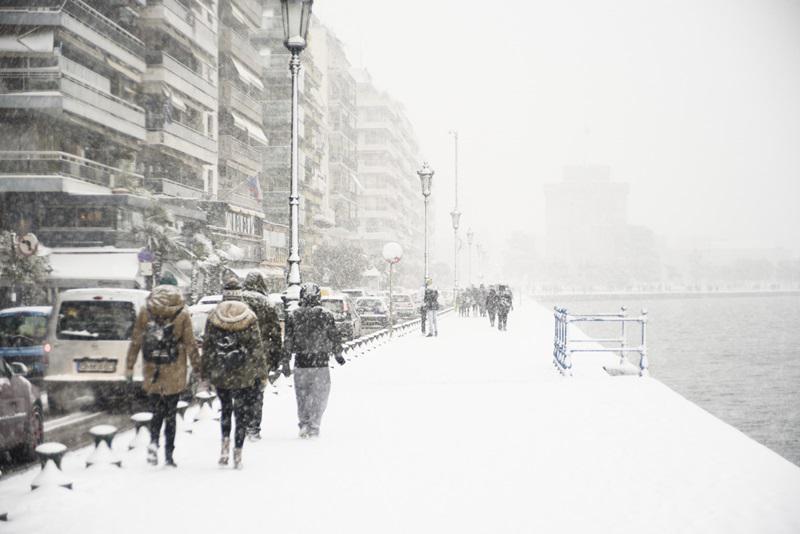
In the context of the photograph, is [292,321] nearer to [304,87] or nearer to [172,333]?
[172,333]

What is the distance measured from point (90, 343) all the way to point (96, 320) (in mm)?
338

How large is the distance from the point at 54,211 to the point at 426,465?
104 feet

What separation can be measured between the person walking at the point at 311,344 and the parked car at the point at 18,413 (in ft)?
8.32

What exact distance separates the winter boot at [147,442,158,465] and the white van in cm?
400

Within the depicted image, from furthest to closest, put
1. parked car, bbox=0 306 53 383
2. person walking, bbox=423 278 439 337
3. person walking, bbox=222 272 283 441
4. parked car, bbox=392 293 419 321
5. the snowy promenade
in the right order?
parked car, bbox=392 293 419 321 → person walking, bbox=423 278 439 337 → parked car, bbox=0 306 53 383 → person walking, bbox=222 272 283 441 → the snowy promenade

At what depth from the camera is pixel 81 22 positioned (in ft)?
116

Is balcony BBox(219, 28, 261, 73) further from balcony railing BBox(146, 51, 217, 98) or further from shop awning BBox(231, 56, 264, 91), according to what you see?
balcony railing BBox(146, 51, 217, 98)

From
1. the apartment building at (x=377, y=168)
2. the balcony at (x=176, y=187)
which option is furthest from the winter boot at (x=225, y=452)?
the apartment building at (x=377, y=168)

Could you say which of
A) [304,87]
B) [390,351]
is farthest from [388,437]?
[304,87]

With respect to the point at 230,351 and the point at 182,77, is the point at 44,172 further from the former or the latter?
the point at 230,351

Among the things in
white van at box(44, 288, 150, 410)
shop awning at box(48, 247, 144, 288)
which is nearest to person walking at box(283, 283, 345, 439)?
white van at box(44, 288, 150, 410)

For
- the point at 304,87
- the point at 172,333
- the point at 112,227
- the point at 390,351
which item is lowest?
the point at 390,351

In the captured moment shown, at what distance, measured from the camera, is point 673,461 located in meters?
8.16

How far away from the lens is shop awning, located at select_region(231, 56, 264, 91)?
176 ft
